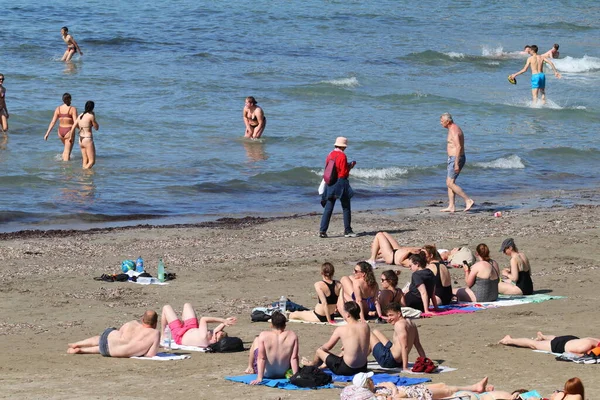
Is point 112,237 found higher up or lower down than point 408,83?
lower down

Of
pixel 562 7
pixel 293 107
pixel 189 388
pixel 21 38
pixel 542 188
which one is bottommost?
pixel 189 388

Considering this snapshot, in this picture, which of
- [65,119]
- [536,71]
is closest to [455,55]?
[536,71]

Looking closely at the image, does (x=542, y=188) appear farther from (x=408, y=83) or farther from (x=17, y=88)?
(x=17, y=88)

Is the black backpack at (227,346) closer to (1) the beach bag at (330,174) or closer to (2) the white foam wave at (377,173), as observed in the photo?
(1) the beach bag at (330,174)

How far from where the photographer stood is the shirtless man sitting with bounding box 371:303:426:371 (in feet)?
29.7

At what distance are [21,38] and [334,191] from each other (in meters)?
23.5

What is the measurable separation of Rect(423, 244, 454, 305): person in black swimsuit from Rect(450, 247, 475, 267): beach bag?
53.9 inches

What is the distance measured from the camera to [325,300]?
10.7 meters

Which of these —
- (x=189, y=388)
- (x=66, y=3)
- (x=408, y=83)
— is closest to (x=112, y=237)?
(x=189, y=388)

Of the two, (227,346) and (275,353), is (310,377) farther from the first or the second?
(227,346)

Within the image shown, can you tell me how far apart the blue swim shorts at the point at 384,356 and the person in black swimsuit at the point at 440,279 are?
219cm

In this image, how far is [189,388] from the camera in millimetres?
8281

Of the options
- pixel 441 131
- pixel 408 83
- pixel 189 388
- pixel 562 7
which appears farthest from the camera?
pixel 562 7

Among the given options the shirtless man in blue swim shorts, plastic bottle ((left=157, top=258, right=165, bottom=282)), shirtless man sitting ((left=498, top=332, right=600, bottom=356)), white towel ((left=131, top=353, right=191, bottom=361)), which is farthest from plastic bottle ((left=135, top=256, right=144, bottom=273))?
the shirtless man in blue swim shorts
